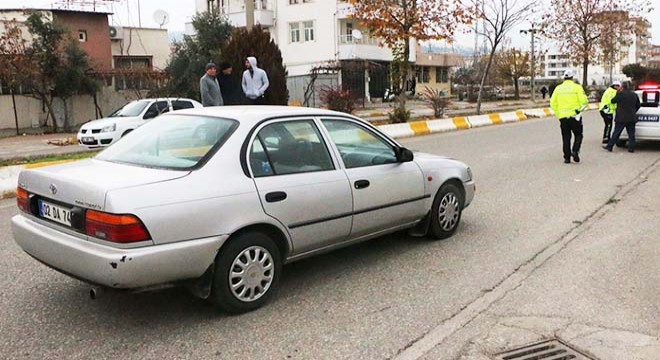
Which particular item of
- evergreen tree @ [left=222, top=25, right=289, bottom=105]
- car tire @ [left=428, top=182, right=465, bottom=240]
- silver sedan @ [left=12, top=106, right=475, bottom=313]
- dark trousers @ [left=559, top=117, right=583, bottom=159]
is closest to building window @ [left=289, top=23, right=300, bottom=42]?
A: evergreen tree @ [left=222, top=25, right=289, bottom=105]

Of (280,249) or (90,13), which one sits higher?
(90,13)

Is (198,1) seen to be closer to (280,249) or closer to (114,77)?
(114,77)

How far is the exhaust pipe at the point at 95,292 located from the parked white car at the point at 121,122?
1198 cm

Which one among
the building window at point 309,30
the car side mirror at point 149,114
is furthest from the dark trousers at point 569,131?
the building window at point 309,30

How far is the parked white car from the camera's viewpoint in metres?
17.1

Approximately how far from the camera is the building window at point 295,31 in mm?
47781

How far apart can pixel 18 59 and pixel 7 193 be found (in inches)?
723

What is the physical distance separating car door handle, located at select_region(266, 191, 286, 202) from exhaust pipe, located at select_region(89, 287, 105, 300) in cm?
129

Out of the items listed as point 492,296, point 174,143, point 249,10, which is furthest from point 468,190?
point 249,10

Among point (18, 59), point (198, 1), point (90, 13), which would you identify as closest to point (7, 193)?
point (18, 59)

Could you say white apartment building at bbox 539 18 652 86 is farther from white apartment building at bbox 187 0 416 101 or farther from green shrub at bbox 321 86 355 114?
green shrub at bbox 321 86 355 114

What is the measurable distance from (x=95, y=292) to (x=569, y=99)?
9.93m

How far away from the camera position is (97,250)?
3.89 metres

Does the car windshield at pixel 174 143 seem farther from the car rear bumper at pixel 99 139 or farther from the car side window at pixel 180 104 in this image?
the car side window at pixel 180 104
